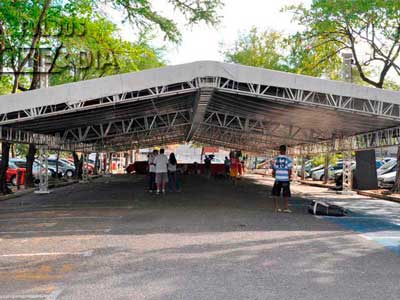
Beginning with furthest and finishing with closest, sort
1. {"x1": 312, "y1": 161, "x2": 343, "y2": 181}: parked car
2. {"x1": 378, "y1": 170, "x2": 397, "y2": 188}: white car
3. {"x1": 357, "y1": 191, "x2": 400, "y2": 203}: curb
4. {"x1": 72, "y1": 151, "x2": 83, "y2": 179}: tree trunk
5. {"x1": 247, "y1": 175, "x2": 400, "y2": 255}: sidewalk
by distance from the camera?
{"x1": 312, "y1": 161, "x2": 343, "y2": 181}: parked car → {"x1": 72, "y1": 151, "x2": 83, "y2": 179}: tree trunk → {"x1": 378, "y1": 170, "x2": 397, "y2": 188}: white car → {"x1": 357, "y1": 191, "x2": 400, "y2": 203}: curb → {"x1": 247, "y1": 175, "x2": 400, "y2": 255}: sidewalk

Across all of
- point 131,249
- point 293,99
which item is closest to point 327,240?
point 131,249

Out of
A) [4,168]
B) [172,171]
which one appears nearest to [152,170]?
[172,171]

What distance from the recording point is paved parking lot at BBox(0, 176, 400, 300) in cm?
593

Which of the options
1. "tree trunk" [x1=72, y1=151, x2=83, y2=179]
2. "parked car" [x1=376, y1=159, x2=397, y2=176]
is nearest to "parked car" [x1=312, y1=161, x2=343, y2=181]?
"parked car" [x1=376, y1=159, x2=397, y2=176]

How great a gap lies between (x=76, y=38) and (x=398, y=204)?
48.4 feet

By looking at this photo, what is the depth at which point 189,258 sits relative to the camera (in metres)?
Result: 7.69

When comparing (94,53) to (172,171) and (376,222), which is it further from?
(376,222)

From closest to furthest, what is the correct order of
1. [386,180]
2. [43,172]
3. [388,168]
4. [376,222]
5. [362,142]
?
1. [376,222]
2. [43,172]
3. [362,142]
4. [386,180]
5. [388,168]

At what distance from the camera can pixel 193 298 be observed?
5547 millimetres

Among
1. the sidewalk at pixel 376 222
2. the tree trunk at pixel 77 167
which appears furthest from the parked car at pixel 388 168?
the tree trunk at pixel 77 167

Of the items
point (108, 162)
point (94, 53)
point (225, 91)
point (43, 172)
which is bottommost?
point (43, 172)

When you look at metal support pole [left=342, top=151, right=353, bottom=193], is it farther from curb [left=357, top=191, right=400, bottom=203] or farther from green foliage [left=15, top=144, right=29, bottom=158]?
green foliage [left=15, top=144, right=29, bottom=158]

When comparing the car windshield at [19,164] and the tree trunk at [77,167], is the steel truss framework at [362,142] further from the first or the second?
the car windshield at [19,164]

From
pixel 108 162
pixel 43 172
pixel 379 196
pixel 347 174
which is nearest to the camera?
pixel 379 196
